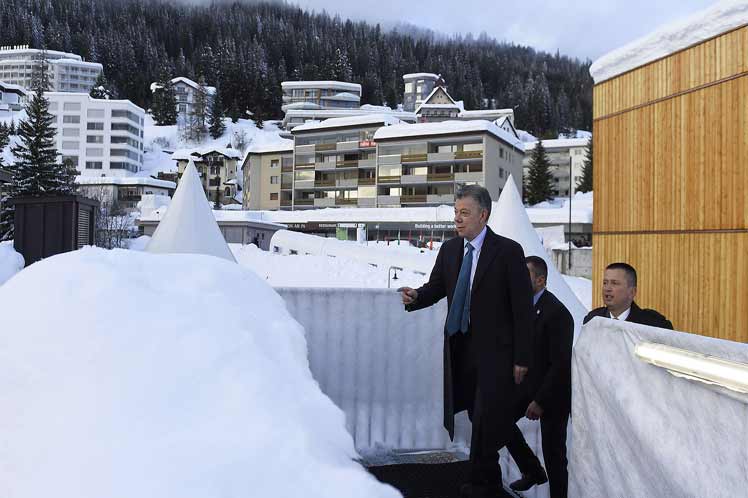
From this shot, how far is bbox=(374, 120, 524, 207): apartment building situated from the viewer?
178 ft

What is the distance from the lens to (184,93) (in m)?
125

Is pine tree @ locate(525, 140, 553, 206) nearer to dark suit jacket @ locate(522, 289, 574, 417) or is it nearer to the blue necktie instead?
dark suit jacket @ locate(522, 289, 574, 417)

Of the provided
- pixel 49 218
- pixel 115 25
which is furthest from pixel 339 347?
pixel 115 25

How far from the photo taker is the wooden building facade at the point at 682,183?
812cm

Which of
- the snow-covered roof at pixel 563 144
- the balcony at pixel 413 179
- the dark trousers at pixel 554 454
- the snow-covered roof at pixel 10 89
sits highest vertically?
the snow-covered roof at pixel 10 89

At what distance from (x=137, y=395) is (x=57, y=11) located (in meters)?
196

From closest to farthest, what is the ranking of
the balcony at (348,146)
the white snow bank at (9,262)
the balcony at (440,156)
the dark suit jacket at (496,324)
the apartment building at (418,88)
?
the dark suit jacket at (496,324) < the white snow bank at (9,262) < the balcony at (440,156) < the balcony at (348,146) < the apartment building at (418,88)

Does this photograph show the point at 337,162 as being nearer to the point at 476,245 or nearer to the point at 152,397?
the point at 476,245

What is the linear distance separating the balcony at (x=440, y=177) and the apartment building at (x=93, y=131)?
2218 inches

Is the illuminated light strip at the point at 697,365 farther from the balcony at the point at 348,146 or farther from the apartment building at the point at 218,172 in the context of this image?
the apartment building at the point at 218,172

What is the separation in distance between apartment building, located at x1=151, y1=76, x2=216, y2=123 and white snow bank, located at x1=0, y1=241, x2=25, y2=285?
11580 cm

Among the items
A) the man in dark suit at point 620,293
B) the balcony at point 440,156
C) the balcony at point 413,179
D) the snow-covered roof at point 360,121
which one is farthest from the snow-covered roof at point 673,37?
the snow-covered roof at point 360,121

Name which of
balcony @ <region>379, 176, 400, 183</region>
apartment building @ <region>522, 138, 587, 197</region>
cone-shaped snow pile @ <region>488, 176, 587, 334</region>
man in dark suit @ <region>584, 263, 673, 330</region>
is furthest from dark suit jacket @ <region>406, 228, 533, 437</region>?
apartment building @ <region>522, 138, 587, 197</region>

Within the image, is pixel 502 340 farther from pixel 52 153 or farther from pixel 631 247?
pixel 52 153
